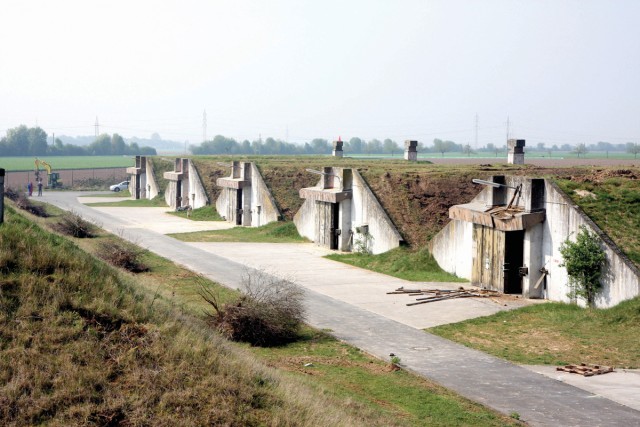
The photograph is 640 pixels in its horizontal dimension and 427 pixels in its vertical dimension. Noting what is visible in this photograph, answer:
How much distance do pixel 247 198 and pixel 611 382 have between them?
33.7 meters

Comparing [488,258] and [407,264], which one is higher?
[488,258]

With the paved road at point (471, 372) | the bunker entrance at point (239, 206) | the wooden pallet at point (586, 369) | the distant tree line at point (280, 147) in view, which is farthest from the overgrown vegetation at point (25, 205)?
the distant tree line at point (280, 147)

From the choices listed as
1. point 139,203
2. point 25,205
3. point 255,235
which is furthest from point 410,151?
point 25,205

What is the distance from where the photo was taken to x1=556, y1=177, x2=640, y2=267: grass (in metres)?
22.2

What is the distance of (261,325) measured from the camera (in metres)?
18.2

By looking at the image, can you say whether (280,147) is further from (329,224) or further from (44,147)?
(329,224)

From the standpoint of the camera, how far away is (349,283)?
2734 centimetres

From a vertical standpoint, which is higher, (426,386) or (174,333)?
(174,333)

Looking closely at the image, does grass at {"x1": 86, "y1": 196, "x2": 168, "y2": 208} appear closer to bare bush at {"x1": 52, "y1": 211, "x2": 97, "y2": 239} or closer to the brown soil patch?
bare bush at {"x1": 52, "y1": 211, "x2": 97, "y2": 239}

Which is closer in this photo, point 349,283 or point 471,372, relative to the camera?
point 471,372

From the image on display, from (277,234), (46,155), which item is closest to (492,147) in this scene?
(46,155)

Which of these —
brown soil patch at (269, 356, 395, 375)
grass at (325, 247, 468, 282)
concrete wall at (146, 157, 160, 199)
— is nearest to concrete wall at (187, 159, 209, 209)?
concrete wall at (146, 157, 160, 199)

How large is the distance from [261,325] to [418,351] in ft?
11.8

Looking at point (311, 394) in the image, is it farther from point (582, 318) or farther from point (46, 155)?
point (46, 155)
